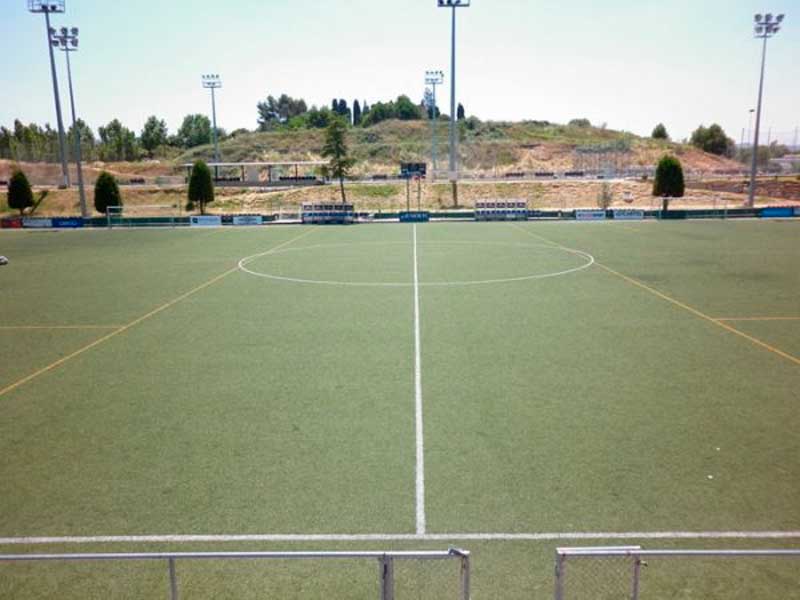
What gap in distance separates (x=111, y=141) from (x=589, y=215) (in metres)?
142

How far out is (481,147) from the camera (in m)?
130

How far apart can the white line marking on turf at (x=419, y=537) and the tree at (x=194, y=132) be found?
18384cm

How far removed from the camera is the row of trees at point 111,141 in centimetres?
12499

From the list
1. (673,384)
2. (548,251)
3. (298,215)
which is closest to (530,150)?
(298,215)

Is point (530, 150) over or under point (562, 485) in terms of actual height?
over

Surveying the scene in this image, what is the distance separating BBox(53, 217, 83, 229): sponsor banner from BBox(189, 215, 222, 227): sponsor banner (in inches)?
361

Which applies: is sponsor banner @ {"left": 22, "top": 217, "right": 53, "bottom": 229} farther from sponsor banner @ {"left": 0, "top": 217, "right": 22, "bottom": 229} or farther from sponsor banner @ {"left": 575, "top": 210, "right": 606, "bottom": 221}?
sponsor banner @ {"left": 575, "top": 210, "right": 606, "bottom": 221}

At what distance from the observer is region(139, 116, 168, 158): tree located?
500 ft

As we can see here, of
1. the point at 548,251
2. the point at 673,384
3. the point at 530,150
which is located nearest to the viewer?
the point at 673,384

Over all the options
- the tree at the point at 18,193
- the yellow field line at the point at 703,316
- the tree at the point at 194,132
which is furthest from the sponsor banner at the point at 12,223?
the tree at the point at 194,132

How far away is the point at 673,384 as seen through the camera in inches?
417

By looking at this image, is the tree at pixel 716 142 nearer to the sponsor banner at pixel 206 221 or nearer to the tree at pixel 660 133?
the tree at pixel 660 133

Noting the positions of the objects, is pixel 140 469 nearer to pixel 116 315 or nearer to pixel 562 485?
pixel 562 485

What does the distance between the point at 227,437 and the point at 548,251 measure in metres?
22.4
